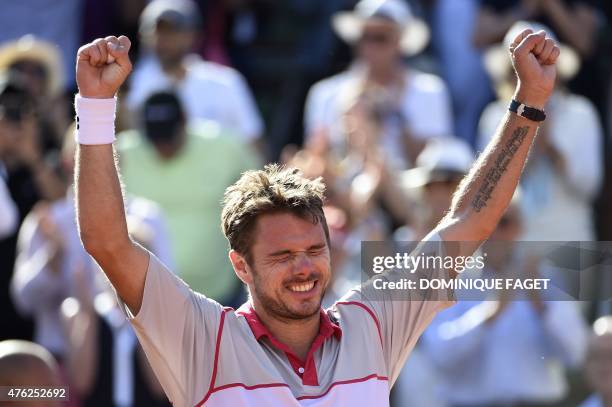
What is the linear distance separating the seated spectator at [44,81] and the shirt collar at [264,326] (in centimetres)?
479

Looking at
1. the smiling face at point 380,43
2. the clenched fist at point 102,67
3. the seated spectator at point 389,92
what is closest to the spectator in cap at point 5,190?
the seated spectator at point 389,92

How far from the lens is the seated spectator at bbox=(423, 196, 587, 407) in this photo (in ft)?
22.9

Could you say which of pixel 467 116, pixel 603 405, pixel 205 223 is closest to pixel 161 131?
pixel 205 223

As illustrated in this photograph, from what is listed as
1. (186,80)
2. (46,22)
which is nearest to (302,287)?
(186,80)

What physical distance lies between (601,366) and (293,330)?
9.65 ft

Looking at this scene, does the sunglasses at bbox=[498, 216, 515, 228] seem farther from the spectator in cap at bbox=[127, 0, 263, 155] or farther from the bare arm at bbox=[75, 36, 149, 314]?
the bare arm at bbox=[75, 36, 149, 314]

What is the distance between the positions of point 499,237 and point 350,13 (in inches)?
110

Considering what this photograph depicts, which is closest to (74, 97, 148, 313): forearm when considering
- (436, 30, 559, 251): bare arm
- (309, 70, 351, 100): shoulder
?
(436, 30, 559, 251): bare arm

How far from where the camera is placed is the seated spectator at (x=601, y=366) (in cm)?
662

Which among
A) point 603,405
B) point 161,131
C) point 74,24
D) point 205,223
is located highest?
point 74,24

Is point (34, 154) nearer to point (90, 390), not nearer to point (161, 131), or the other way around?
point (161, 131)

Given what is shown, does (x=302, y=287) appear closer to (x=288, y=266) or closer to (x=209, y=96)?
(x=288, y=266)

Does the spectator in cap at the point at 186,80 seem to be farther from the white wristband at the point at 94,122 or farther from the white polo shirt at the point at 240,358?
the white wristband at the point at 94,122

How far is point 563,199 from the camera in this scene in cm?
808
